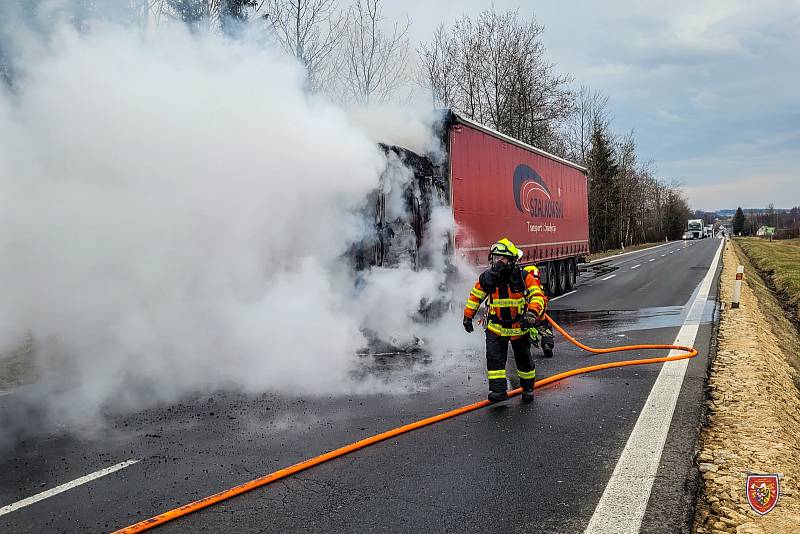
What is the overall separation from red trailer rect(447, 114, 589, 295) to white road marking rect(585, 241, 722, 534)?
5.38 meters

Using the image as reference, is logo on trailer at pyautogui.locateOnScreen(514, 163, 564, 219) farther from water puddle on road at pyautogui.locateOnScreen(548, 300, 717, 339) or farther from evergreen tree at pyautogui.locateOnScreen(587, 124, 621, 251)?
evergreen tree at pyautogui.locateOnScreen(587, 124, 621, 251)

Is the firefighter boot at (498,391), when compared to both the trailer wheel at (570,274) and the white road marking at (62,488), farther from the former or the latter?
the trailer wheel at (570,274)

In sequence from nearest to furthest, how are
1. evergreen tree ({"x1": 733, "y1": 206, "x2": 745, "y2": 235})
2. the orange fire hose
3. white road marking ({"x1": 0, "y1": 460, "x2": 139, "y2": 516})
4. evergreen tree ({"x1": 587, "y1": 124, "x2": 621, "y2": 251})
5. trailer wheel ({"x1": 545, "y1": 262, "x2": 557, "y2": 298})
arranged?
1. the orange fire hose
2. white road marking ({"x1": 0, "y1": 460, "x2": 139, "y2": 516})
3. trailer wheel ({"x1": 545, "y1": 262, "x2": 557, "y2": 298})
4. evergreen tree ({"x1": 587, "y1": 124, "x2": 621, "y2": 251})
5. evergreen tree ({"x1": 733, "y1": 206, "x2": 745, "y2": 235})

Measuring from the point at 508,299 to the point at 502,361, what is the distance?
618mm

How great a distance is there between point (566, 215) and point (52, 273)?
607 inches

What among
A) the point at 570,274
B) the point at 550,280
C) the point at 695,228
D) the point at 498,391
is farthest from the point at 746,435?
the point at 695,228

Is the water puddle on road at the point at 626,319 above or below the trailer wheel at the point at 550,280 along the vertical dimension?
below

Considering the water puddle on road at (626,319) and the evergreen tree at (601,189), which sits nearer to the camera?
the water puddle on road at (626,319)

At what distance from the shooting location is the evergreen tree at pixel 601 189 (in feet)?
193

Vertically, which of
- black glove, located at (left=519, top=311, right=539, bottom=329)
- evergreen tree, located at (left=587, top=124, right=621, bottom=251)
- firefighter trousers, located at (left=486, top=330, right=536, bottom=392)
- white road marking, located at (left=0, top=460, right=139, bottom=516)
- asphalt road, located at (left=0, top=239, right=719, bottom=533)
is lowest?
asphalt road, located at (left=0, top=239, right=719, bottom=533)

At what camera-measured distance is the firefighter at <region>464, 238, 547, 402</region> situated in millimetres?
6000

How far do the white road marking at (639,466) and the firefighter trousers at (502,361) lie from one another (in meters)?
1.12

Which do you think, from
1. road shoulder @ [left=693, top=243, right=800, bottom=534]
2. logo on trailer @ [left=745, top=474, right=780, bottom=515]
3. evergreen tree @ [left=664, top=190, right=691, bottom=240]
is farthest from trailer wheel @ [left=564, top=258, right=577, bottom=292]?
evergreen tree @ [left=664, top=190, right=691, bottom=240]

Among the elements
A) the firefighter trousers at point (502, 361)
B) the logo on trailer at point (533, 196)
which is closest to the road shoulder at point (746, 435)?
the firefighter trousers at point (502, 361)
